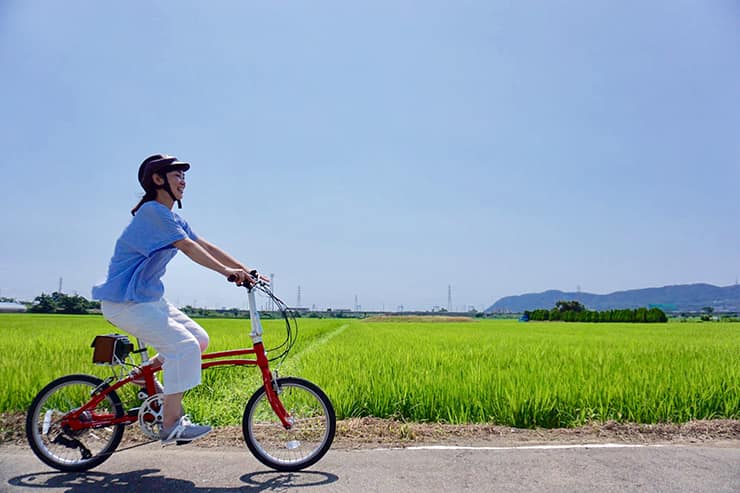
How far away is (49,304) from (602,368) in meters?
74.1

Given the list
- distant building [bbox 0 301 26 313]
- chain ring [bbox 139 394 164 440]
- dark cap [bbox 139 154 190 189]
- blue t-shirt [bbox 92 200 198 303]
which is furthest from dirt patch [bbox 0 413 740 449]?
distant building [bbox 0 301 26 313]

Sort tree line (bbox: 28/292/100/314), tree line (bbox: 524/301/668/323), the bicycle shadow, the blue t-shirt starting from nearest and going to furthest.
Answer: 1. the bicycle shadow
2. the blue t-shirt
3. tree line (bbox: 524/301/668/323)
4. tree line (bbox: 28/292/100/314)

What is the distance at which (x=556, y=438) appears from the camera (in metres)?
4.59

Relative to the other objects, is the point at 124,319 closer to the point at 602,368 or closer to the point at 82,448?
the point at 82,448

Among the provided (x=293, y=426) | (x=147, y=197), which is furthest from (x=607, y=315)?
(x=147, y=197)

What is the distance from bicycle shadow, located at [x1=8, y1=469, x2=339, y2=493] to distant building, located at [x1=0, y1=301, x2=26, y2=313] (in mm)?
83750

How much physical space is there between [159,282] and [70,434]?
129cm

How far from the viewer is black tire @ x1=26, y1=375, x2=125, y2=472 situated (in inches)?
146

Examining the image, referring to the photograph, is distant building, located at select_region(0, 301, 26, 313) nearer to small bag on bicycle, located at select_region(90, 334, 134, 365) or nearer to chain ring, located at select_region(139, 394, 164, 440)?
small bag on bicycle, located at select_region(90, 334, 134, 365)

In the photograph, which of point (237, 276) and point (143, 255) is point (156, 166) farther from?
point (237, 276)

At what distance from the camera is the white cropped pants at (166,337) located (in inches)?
139

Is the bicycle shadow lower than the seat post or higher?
lower

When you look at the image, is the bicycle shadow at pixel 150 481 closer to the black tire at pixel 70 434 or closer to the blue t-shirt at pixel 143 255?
the black tire at pixel 70 434

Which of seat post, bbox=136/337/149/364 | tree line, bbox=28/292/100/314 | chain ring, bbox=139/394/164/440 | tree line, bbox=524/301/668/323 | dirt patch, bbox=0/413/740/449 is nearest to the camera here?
chain ring, bbox=139/394/164/440
